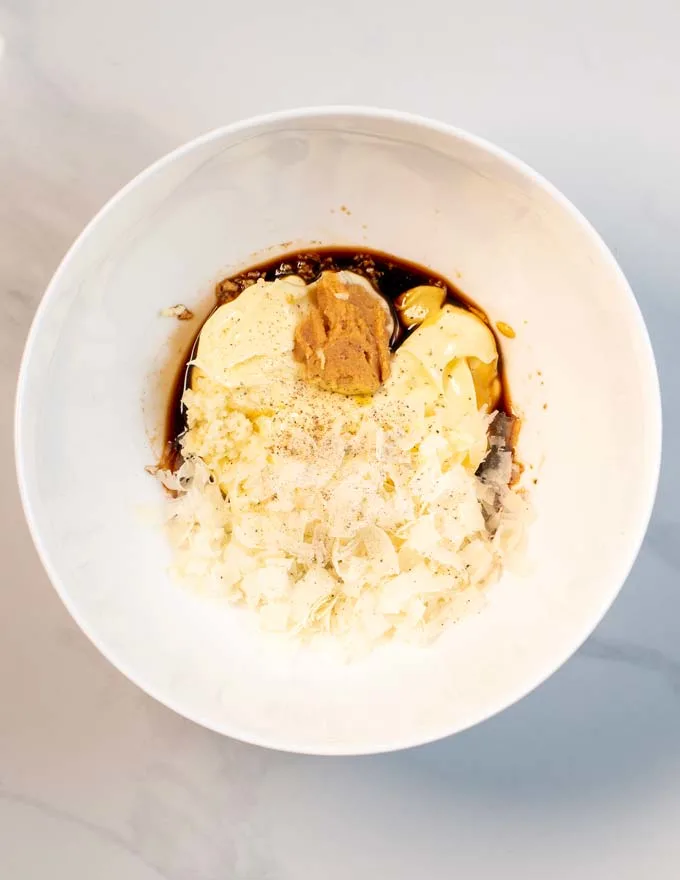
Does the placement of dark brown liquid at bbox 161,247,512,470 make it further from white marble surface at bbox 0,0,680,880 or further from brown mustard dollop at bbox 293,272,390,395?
white marble surface at bbox 0,0,680,880

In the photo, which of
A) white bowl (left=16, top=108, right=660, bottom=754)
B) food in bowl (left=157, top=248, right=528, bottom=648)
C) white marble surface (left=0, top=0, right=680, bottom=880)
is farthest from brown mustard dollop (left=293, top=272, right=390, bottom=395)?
white marble surface (left=0, top=0, right=680, bottom=880)

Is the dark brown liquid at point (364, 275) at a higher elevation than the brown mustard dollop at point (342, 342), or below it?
higher

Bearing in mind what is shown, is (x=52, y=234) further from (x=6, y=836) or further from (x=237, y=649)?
(x=6, y=836)

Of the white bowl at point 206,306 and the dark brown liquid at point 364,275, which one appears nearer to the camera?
the white bowl at point 206,306

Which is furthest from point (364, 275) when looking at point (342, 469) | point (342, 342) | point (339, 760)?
point (339, 760)

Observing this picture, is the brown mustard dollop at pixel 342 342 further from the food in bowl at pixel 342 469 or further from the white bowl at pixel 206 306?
the white bowl at pixel 206 306

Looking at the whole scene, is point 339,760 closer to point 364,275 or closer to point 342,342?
point 342,342

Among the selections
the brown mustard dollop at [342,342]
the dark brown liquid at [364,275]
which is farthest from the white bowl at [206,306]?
the brown mustard dollop at [342,342]
